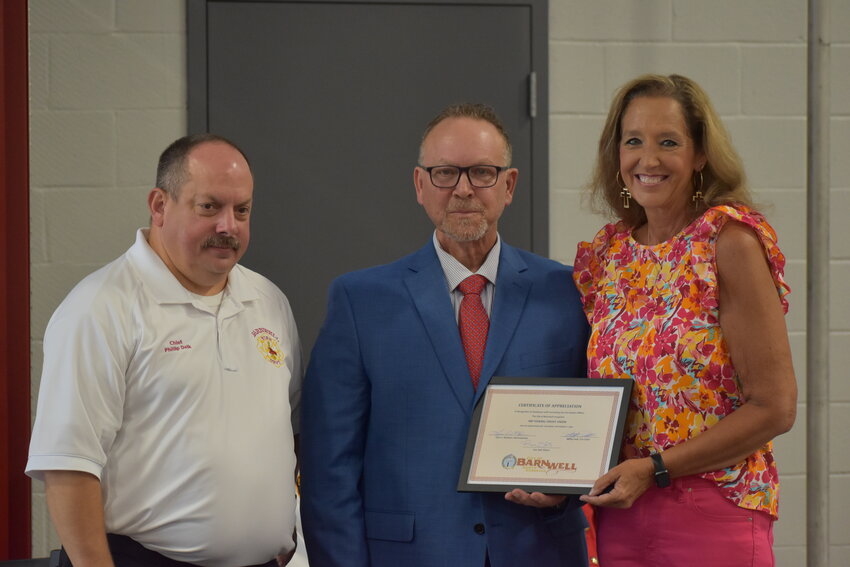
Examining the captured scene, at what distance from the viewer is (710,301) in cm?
195

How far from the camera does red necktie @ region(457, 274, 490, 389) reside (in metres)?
2.16

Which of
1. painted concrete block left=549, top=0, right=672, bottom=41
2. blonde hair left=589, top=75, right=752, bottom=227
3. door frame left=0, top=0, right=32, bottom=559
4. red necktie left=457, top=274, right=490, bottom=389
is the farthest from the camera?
painted concrete block left=549, top=0, right=672, bottom=41

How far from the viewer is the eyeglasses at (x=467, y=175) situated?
2.23 meters

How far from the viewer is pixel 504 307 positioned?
219 cm

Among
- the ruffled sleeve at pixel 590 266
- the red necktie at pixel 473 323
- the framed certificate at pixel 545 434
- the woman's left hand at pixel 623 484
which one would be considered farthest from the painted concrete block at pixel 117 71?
the woman's left hand at pixel 623 484

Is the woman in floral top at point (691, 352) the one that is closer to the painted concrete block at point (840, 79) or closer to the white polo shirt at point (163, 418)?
the white polo shirt at point (163, 418)

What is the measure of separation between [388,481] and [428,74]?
1.81m

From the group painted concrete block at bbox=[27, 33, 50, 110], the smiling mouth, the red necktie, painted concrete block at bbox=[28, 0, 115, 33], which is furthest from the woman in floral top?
painted concrete block at bbox=[27, 33, 50, 110]

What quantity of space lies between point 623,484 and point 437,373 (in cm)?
47

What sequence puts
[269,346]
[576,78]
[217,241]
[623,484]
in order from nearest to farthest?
[623,484] → [217,241] → [269,346] → [576,78]

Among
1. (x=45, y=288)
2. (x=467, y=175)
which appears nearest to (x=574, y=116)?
(x=467, y=175)

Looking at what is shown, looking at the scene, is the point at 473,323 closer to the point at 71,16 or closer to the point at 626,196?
the point at 626,196

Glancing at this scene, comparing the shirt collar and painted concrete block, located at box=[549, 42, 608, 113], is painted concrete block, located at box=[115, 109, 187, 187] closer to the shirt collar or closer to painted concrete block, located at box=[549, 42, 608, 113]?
painted concrete block, located at box=[549, 42, 608, 113]

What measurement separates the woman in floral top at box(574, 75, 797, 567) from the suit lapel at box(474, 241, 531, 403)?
0.60 feet
